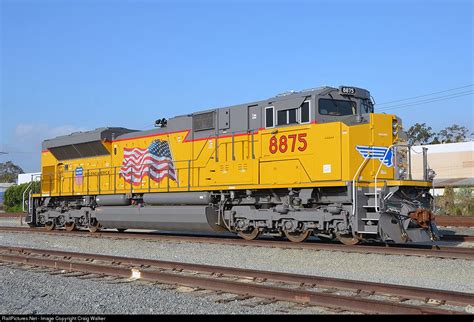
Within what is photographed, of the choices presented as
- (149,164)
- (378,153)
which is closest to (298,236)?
(378,153)

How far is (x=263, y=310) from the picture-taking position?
20.7 ft

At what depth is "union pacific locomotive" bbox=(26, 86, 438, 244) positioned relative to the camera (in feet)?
39.4

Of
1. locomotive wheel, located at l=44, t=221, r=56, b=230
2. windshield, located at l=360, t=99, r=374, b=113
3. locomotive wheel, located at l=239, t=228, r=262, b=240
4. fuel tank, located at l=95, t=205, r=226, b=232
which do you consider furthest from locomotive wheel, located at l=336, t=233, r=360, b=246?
locomotive wheel, located at l=44, t=221, r=56, b=230

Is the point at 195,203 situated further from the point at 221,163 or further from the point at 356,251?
the point at 356,251

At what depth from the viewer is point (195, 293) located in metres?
7.45

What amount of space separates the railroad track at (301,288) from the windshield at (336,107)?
544cm

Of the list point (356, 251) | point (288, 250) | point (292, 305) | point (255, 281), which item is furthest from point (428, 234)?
point (292, 305)

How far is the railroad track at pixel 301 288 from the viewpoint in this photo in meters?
6.10

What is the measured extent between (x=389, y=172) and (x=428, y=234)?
1.72m

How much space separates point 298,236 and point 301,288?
5831 mm

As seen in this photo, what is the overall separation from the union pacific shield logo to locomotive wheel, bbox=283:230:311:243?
2381 millimetres

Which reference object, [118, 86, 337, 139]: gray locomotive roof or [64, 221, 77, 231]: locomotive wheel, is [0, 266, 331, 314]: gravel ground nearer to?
[118, 86, 337, 139]: gray locomotive roof

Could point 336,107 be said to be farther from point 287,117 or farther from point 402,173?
point 402,173

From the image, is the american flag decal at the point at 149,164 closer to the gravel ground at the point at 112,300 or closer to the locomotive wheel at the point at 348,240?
the locomotive wheel at the point at 348,240
